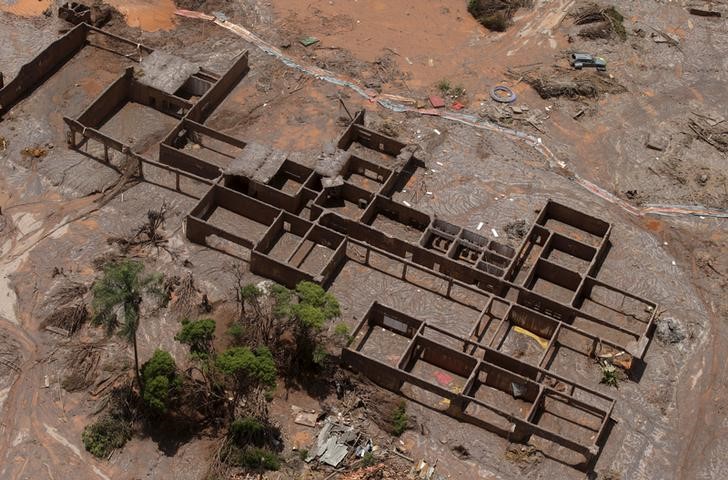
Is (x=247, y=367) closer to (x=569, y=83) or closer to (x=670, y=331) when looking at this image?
(x=670, y=331)

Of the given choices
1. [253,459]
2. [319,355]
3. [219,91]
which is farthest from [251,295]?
[219,91]

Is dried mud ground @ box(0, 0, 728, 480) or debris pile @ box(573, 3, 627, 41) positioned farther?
debris pile @ box(573, 3, 627, 41)

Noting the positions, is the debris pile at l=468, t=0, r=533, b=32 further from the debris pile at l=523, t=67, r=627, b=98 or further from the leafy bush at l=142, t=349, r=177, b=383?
the leafy bush at l=142, t=349, r=177, b=383

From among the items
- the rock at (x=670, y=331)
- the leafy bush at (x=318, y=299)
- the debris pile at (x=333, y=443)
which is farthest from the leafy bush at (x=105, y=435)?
the rock at (x=670, y=331)

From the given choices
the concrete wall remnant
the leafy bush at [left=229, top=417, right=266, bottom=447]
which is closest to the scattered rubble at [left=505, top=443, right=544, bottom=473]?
the concrete wall remnant

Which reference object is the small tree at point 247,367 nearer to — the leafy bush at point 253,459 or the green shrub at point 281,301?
the green shrub at point 281,301

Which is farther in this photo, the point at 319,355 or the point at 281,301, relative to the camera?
the point at 281,301
